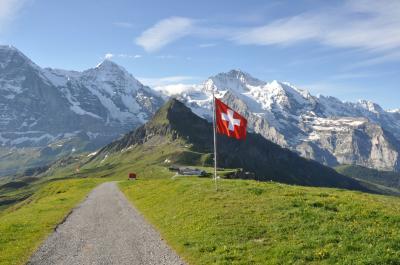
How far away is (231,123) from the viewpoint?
4566 centimetres

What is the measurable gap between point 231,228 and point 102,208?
28.2 m

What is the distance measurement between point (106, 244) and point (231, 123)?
18.9 metres

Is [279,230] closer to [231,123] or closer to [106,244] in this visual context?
[106,244]

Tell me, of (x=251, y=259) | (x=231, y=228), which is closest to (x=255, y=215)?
(x=231, y=228)

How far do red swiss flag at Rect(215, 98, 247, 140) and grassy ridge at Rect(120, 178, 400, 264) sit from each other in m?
6.01

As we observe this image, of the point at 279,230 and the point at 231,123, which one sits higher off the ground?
the point at 231,123

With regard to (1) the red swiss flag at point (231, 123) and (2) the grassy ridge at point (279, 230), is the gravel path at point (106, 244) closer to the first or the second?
(2) the grassy ridge at point (279, 230)

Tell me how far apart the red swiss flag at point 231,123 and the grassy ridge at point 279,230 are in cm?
601

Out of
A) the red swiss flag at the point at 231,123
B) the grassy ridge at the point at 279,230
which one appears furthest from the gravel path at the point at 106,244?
the red swiss flag at the point at 231,123

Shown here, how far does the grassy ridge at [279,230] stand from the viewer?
2323cm

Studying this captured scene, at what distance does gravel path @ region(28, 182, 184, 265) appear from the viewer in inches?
1059

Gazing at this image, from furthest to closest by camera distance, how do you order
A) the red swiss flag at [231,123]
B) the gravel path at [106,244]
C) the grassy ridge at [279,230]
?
the red swiss flag at [231,123] → the gravel path at [106,244] → the grassy ridge at [279,230]

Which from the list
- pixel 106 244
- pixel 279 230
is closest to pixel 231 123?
pixel 279 230

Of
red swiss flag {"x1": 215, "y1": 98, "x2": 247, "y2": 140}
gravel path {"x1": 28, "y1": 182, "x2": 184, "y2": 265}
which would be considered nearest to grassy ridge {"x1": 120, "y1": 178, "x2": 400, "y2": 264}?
gravel path {"x1": 28, "y1": 182, "x2": 184, "y2": 265}
